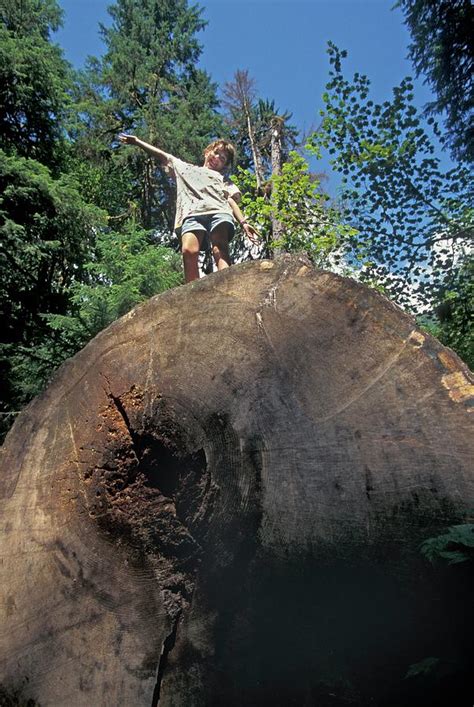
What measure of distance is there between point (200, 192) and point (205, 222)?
0.61 feet

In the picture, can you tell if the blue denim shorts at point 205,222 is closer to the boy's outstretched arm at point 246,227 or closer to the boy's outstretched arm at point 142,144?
the boy's outstretched arm at point 246,227

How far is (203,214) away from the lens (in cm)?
317

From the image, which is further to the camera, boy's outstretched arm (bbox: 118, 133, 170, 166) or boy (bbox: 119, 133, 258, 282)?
boy's outstretched arm (bbox: 118, 133, 170, 166)

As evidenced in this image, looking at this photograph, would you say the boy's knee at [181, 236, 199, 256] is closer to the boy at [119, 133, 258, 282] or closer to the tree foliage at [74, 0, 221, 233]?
the boy at [119, 133, 258, 282]

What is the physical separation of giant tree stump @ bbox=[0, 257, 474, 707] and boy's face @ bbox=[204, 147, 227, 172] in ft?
6.34

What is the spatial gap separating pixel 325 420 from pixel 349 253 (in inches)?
335

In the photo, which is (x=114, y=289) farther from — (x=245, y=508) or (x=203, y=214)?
(x=245, y=508)

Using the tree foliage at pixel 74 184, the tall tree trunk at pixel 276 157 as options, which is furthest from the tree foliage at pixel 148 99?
the tall tree trunk at pixel 276 157

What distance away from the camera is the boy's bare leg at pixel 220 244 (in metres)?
3.16

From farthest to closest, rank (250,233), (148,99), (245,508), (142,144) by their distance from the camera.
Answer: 1. (148,99)
2. (142,144)
3. (250,233)
4. (245,508)

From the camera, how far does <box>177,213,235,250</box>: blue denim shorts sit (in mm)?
3174

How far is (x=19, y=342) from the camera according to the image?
851 centimetres

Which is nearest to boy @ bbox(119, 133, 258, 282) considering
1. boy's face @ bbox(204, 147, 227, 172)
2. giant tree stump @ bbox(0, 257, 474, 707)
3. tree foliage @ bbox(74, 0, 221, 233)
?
boy's face @ bbox(204, 147, 227, 172)

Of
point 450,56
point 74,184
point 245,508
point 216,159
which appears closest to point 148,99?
point 74,184
